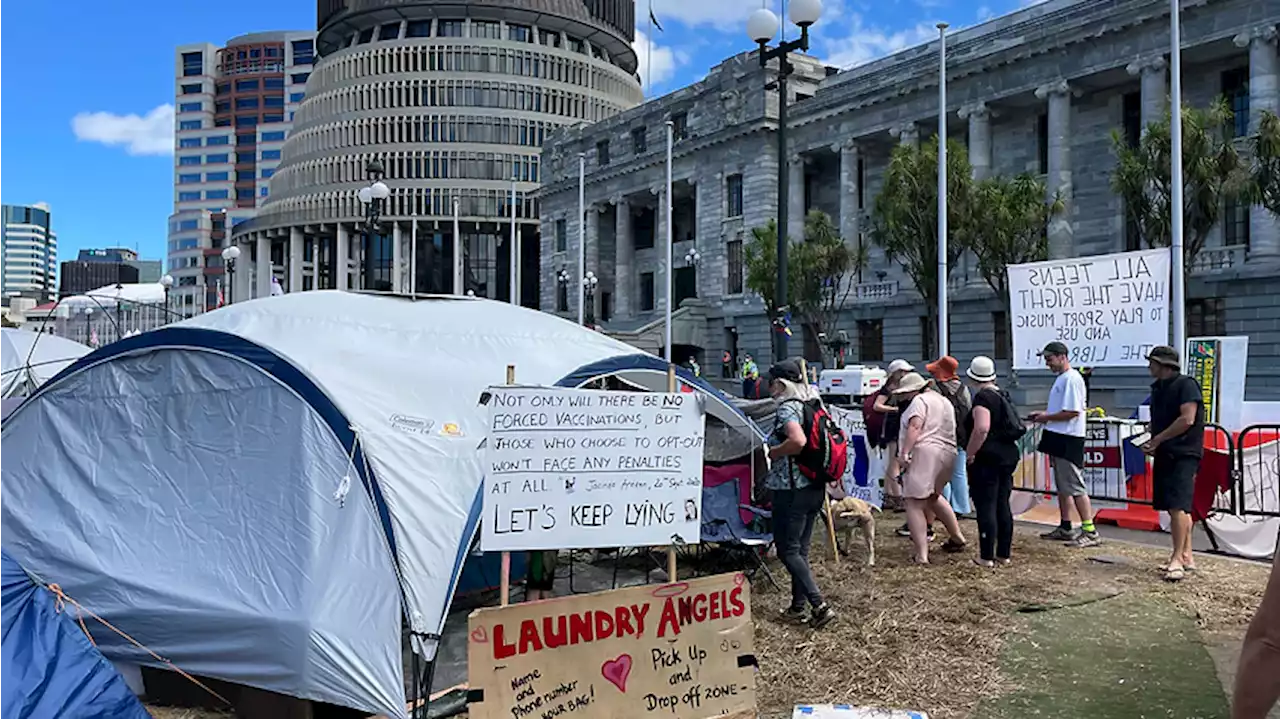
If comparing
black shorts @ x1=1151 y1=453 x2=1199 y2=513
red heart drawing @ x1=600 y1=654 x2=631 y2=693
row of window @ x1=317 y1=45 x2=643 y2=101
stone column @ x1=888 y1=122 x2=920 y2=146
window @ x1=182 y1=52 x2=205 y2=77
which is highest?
window @ x1=182 y1=52 x2=205 y2=77

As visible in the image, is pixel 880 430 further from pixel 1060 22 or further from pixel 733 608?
pixel 1060 22

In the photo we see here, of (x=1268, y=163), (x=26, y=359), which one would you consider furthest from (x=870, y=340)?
(x=26, y=359)

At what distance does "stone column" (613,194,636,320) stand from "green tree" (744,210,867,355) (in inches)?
889

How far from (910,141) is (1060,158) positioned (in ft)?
23.2

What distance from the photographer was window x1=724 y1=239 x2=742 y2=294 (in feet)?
180

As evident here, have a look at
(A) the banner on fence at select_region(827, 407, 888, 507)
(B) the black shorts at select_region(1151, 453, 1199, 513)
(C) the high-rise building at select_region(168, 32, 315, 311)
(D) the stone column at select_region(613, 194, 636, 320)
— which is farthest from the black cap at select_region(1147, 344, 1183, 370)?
(C) the high-rise building at select_region(168, 32, 315, 311)

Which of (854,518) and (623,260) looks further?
(623,260)

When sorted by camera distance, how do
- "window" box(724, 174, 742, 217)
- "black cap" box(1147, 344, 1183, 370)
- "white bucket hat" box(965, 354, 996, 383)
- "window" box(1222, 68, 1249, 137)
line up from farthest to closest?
"window" box(724, 174, 742, 217), "window" box(1222, 68, 1249, 137), "white bucket hat" box(965, 354, 996, 383), "black cap" box(1147, 344, 1183, 370)

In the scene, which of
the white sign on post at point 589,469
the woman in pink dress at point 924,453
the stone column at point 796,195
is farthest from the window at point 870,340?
the white sign on post at point 589,469

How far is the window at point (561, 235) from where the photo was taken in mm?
70750

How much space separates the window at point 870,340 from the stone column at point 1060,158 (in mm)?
10056

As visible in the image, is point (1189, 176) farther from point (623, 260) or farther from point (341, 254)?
point (341, 254)

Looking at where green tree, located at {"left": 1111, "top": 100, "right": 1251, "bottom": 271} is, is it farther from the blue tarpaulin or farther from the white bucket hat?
the blue tarpaulin

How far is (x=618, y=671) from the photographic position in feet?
16.7
